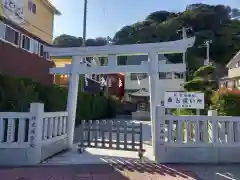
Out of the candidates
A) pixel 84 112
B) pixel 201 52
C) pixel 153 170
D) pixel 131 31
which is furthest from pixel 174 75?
pixel 153 170

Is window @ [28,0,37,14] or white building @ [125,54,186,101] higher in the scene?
window @ [28,0,37,14]

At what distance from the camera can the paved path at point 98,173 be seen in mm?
5248

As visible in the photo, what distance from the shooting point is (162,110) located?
666 cm

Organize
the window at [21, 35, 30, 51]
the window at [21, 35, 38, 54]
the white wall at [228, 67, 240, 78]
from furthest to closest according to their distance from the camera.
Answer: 1. the white wall at [228, 67, 240, 78]
2. the window at [21, 35, 38, 54]
3. the window at [21, 35, 30, 51]

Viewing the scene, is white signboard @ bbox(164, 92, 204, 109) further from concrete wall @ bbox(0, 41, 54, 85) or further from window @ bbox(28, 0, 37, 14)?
window @ bbox(28, 0, 37, 14)

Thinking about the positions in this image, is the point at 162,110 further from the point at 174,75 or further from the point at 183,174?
the point at 174,75

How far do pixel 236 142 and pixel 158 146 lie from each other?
1989 mm

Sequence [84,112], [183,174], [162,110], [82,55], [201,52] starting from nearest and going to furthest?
1. [183,174]
2. [162,110]
3. [82,55]
4. [84,112]
5. [201,52]

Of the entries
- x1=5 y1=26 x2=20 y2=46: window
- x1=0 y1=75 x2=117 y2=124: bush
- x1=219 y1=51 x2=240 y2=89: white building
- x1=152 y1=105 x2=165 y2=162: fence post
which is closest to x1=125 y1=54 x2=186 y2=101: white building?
x1=219 y1=51 x2=240 y2=89: white building

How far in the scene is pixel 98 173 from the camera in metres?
5.56

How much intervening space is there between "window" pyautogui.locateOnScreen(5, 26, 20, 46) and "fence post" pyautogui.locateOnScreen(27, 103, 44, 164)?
7.95m

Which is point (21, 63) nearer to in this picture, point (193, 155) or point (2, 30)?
point (2, 30)

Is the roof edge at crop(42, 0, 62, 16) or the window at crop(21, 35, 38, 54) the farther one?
the roof edge at crop(42, 0, 62, 16)

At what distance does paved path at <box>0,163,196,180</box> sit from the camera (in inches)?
207
